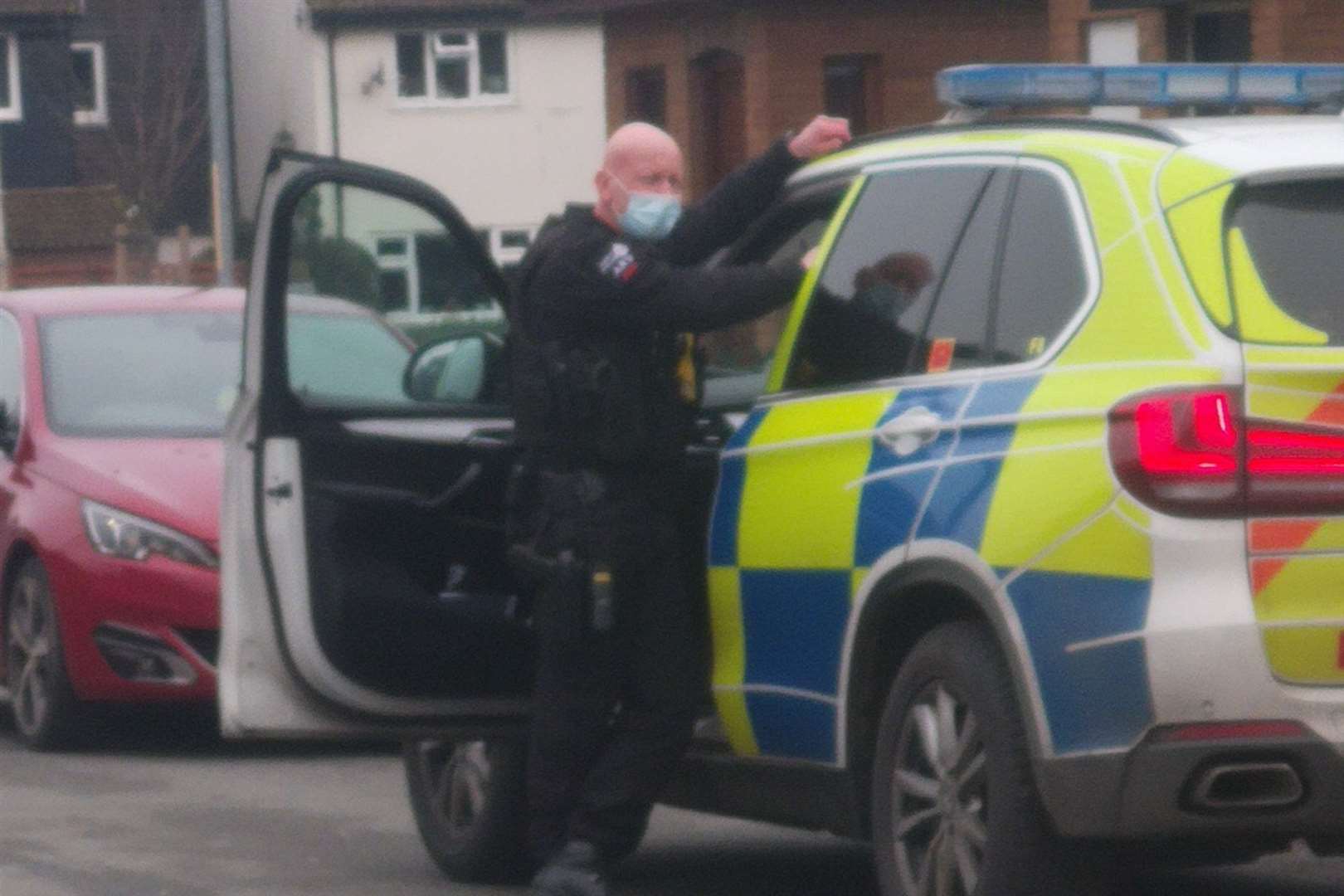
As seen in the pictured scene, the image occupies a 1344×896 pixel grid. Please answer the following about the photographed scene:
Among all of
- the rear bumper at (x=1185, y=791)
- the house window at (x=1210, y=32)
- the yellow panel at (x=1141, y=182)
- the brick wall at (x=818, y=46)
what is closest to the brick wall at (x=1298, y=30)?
the house window at (x=1210, y=32)

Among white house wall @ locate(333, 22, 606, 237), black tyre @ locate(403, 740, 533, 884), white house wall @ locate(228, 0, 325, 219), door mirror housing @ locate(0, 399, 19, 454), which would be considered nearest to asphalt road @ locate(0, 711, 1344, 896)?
black tyre @ locate(403, 740, 533, 884)

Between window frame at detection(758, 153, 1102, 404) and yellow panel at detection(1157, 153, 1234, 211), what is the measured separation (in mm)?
171

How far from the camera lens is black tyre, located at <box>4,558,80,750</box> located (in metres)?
10.8

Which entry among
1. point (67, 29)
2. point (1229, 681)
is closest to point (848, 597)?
point (1229, 681)

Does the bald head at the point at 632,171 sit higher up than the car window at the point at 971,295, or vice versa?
the bald head at the point at 632,171

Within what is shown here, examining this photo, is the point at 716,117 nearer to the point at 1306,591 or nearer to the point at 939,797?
the point at 939,797

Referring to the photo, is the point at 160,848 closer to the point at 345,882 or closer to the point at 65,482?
the point at 345,882

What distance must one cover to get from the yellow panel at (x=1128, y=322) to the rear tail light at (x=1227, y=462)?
127 mm

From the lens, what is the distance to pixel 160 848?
8406 millimetres

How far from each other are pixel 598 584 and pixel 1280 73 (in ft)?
5.91

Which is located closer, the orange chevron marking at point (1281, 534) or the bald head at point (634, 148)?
the orange chevron marking at point (1281, 534)

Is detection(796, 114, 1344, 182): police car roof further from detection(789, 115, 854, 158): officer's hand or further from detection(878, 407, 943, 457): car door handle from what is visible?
detection(878, 407, 943, 457): car door handle

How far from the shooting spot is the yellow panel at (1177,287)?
531 cm

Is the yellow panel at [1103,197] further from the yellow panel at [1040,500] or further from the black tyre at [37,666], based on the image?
the black tyre at [37,666]
